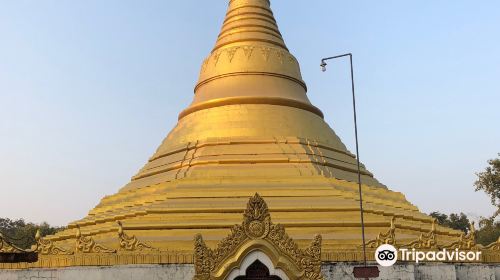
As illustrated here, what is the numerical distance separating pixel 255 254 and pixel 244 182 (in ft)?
16.6

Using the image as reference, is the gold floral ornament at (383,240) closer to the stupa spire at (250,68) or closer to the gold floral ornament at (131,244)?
the gold floral ornament at (131,244)

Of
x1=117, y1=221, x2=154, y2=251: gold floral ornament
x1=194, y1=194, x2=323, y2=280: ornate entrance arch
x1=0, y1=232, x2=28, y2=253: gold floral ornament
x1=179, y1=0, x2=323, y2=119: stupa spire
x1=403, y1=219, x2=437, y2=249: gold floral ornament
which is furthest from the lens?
x1=179, y1=0, x2=323, y2=119: stupa spire

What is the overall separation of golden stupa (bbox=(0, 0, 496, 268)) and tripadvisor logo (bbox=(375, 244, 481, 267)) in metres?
0.21

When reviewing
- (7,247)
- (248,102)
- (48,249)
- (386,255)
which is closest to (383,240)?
(386,255)

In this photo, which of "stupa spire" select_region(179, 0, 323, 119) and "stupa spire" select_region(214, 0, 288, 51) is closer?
"stupa spire" select_region(179, 0, 323, 119)

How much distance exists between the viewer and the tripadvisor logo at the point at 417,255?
1249cm

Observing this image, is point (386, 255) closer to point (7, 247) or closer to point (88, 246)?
point (88, 246)

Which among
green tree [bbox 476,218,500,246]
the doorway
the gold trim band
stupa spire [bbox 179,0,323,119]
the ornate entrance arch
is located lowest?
the doorway

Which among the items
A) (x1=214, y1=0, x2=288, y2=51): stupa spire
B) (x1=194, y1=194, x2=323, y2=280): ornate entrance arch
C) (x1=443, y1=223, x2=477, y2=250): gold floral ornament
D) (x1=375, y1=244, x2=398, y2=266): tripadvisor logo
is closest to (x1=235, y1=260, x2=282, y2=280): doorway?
(x1=194, y1=194, x2=323, y2=280): ornate entrance arch

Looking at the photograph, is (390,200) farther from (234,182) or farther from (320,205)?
(234,182)

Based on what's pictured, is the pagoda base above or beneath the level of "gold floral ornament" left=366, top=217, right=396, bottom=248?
beneath

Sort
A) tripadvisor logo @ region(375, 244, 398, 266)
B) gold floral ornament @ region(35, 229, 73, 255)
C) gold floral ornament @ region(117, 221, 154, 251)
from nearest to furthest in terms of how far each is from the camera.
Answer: tripadvisor logo @ region(375, 244, 398, 266)
gold floral ornament @ region(117, 221, 154, 251)
gold floral ornament @ region(35, 229, 73, 255)

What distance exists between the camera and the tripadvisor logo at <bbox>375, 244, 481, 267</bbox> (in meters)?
12.5

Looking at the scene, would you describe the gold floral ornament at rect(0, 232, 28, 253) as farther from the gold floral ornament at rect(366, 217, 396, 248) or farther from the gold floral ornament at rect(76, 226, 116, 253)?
the gold floral ornament at rect(366, 217, 396, 248)
